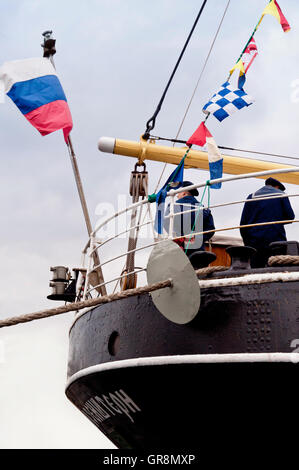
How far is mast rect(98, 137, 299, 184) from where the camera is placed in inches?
492

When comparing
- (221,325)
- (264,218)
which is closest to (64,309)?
(221,325)

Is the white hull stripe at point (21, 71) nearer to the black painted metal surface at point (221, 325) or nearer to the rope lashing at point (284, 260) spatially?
the black painted metal surface at point (221, 325)

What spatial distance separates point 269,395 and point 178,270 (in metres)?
1.63

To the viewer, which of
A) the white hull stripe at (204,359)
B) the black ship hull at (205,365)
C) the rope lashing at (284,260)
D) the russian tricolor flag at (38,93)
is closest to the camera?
the white hull stripe at (204,359)

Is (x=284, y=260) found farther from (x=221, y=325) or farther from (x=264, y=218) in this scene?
(x=264, y=218)

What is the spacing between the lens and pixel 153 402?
737cm

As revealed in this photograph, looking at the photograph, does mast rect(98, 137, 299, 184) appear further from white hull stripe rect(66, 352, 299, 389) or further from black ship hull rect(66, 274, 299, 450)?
white hull stripe rect(66, 352, 299, 389)

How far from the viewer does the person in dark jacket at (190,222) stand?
8180mm

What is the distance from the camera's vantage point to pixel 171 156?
12.8m

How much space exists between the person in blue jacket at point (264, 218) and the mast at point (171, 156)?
450 centimetres

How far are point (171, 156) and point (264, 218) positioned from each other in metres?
4.94

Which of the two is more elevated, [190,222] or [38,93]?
[38,93]

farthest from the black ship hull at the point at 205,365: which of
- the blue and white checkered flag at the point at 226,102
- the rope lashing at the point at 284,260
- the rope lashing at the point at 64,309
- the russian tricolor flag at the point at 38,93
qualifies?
the russian tricolor flag at the point at 38,93

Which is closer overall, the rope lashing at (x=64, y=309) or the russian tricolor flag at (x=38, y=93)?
the rope lashing at (x=64, y=309)
